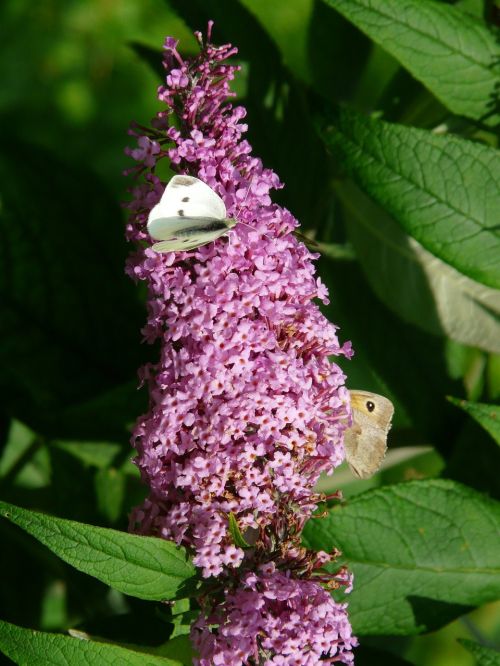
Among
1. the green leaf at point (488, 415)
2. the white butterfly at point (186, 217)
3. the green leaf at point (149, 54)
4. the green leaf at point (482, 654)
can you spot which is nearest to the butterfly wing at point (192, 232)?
the white butterfly at point (186, 217)

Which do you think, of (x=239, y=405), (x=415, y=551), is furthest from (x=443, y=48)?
(x=415, y=551)

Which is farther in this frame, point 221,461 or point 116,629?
point 116,629

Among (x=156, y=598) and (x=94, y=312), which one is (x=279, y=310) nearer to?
(x=156, y=598)

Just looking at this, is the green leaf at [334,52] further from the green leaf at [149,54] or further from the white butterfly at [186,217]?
the white butterfly at [186,217]

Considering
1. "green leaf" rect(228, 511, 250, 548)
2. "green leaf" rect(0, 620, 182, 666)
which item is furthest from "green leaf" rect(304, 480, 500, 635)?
"green leaf" rect(0, 620, 182, 666)

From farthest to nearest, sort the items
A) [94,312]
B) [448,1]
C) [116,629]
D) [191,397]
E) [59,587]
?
[59,587]
[94,312]
[448,1]
[116,629]
[191,397]

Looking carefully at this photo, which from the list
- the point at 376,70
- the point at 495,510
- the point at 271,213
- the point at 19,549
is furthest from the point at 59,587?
the point at 376,70
